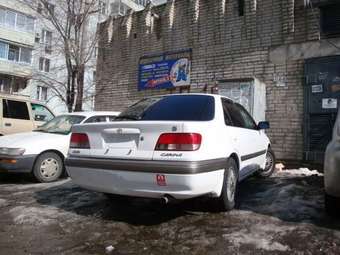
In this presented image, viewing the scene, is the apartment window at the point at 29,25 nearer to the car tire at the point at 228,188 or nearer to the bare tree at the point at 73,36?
the bare tree at the point at 73,36

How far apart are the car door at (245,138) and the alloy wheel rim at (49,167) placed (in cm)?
384

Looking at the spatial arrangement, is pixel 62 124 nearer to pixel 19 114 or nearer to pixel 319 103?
pixel 19 114

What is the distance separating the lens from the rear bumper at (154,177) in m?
3.62

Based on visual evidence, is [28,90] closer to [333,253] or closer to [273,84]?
[273,84]

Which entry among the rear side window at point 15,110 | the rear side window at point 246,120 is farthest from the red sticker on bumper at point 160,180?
the rear side window at point 15,110

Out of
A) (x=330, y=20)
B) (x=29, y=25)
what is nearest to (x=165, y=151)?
(x=330, y=20)

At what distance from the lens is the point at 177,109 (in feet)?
14.2

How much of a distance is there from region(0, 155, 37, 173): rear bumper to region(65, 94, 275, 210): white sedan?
2536 mm

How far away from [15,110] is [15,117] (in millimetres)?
225

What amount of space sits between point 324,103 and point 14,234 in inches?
302

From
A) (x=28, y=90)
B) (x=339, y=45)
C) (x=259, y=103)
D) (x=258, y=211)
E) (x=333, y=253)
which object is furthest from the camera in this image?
(x=28, y=90)

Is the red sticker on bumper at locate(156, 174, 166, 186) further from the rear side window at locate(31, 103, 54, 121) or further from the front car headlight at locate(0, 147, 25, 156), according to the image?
the rear side window at locate(31, 103, 54, 121)

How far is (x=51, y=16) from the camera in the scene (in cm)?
1350

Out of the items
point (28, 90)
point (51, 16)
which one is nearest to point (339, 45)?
point (51, 16)
